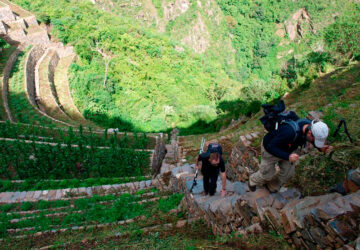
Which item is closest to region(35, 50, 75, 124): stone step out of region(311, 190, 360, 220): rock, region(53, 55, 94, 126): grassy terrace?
region(53, 55, 94, 126): grassy terrace

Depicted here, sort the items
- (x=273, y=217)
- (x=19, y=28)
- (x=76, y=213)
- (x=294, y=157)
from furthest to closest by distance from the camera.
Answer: (x=19, y=28)
(x=76, y=213)
(x=273, y=217)
(x=294, y=157)

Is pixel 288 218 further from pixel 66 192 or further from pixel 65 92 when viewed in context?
pixel 65 92

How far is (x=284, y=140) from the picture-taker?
306 cm

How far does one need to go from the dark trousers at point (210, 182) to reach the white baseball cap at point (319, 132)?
216 centimetres

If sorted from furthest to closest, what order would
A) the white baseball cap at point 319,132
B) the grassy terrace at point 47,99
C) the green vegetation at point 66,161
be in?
the grassy terrace at point 47,99 → the green vegetation at point 66,161 → the white baseball cap at point 319,132

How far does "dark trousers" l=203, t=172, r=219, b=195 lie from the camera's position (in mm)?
4746

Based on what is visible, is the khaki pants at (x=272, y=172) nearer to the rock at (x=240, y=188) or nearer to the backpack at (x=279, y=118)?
the backpack at (x=279, y=118)

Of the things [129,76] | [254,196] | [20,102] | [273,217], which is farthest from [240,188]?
[129,76]

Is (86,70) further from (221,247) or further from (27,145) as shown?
(221,247)

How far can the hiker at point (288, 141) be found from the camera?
9.36ft

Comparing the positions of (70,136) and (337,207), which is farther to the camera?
(70,136)

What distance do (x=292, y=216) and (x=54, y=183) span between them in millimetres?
7829

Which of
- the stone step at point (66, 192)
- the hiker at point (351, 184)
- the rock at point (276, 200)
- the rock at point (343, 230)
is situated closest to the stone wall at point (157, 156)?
the stone step at point (66, 192)

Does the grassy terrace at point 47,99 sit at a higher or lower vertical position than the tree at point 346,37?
lower
